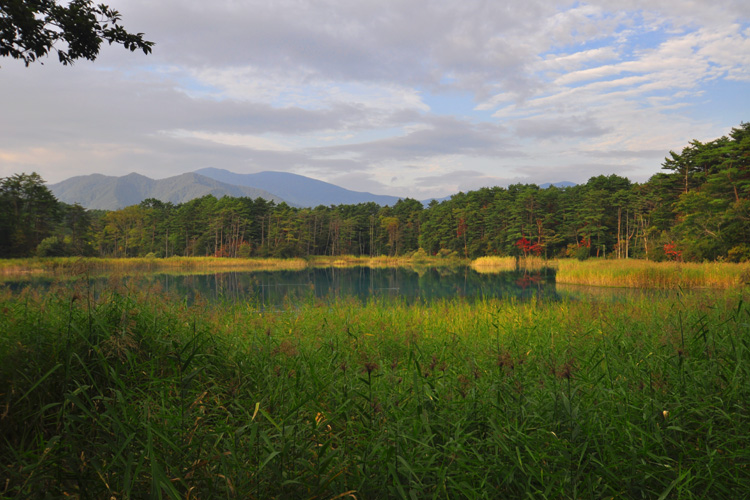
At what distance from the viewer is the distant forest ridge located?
23.2 m

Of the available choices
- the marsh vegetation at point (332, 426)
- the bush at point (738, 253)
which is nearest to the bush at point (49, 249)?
the marsh vegetation at point (332, 426)

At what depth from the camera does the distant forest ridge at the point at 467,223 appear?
23234 millimetres

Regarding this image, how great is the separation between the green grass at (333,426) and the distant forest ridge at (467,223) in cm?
2270

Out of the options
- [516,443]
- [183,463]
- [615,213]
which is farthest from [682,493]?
[615,213]

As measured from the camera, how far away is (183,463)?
5.69 ft

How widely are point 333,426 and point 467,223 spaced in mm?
53413

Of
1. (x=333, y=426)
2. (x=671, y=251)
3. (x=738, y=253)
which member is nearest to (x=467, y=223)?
(x=671, y=251)

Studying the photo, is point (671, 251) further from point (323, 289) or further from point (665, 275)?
point (323, 289)

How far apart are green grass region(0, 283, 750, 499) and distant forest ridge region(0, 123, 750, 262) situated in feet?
74.5

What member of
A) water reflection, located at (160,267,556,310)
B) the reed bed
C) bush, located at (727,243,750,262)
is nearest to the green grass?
water reflection, located at (160,267,556,310)

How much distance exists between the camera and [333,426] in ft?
7.61

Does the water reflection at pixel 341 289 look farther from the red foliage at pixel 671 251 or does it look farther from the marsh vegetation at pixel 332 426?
the red foliage at pixel 671 251

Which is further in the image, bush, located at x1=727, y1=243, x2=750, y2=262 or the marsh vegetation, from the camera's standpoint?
bush, located at x1=727, y1=243, x2=750, y2=262

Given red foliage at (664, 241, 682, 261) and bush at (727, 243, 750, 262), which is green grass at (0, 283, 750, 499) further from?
red foliage at (664, 241, 682, 261)
